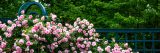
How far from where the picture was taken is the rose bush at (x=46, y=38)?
4270 millimetres

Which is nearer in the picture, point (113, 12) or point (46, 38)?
point (46, 38)

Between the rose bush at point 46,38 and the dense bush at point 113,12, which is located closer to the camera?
the rose bush at point 46,38

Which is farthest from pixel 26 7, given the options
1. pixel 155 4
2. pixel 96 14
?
pixel 96 14

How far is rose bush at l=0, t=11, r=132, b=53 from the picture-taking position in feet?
14.0

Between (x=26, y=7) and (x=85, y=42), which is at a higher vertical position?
(x=26, y=7)

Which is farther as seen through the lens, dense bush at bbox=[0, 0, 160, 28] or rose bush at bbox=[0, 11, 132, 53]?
dense bush at bbox=[0, 0, 160, 28]

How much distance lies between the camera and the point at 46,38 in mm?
4344

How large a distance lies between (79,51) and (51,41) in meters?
0.37

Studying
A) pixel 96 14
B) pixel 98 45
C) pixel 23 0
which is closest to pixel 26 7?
pixel 98 45

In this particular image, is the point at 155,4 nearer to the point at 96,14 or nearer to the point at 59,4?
the point at 96,14

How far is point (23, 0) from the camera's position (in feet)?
42.1

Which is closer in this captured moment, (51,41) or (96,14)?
(51,41)

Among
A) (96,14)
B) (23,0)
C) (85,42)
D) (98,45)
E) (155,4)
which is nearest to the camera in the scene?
(85,42)

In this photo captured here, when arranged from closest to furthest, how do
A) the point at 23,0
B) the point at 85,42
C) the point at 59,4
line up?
the point at 85,42 < the point at 23,0 < the point at 59,4
